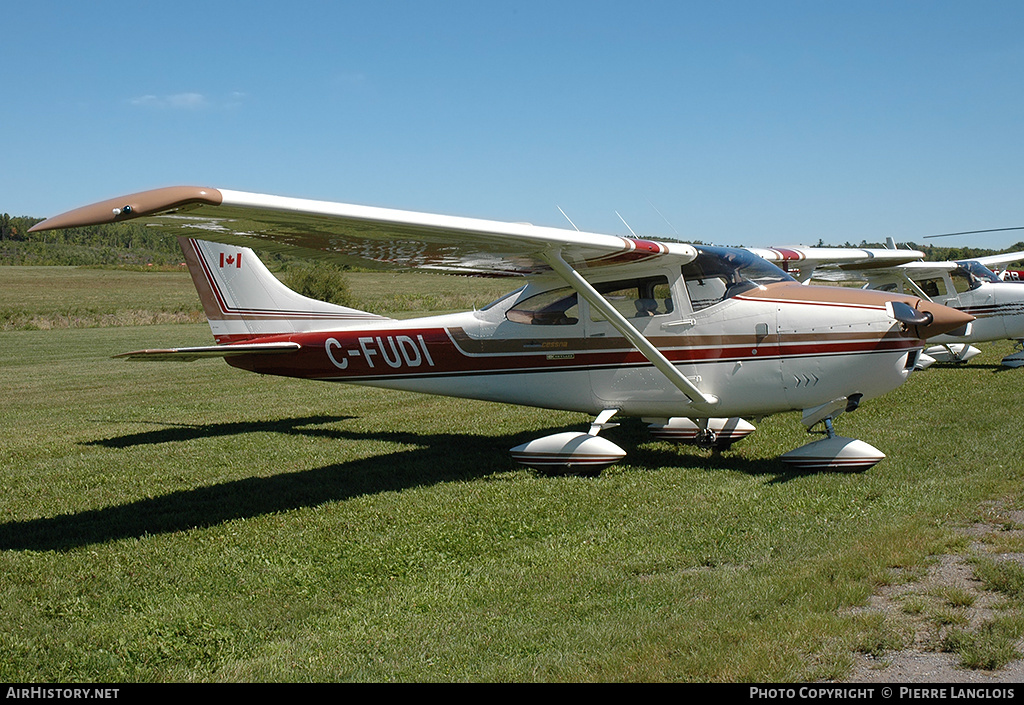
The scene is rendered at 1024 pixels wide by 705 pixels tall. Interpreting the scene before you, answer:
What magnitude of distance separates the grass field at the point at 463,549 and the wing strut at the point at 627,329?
74 cm

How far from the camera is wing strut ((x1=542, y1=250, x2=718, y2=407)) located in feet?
24.2

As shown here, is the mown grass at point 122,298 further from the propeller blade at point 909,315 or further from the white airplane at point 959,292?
the propeller blade at point 909,315

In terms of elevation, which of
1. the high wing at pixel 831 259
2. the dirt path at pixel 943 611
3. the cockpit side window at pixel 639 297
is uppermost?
the high wing at pixel 831 259

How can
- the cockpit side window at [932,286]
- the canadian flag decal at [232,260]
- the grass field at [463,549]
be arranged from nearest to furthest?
the grass field at [463,549] → the canadian flag decal at [232,260] → the cockpit side window at [932,286]

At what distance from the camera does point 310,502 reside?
688 cm

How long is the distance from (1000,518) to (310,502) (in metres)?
5.34

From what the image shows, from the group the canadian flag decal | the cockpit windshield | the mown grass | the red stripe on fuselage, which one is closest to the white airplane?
the cockpit windshield

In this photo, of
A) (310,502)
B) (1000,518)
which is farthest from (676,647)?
(310,502)

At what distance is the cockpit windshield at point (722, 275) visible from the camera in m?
7.88

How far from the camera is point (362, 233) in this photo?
20.7ft

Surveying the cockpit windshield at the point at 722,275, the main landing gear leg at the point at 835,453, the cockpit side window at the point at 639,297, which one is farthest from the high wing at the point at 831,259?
the main landing gear leg at the point at 835,453

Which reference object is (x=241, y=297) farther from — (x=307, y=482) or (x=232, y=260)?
(x=307, y=482)

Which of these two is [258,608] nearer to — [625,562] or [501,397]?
[625,562]

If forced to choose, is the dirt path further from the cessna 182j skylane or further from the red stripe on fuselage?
→ the red stripe on fuselage
